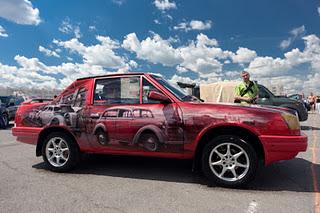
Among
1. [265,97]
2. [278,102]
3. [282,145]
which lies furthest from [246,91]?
[278,102]

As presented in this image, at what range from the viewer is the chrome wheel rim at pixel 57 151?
5.12m

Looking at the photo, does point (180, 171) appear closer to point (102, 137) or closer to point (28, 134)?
point (102, 137)

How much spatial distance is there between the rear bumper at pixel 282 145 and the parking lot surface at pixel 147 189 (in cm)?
52

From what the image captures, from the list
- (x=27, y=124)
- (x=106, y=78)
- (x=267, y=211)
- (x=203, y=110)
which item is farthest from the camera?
(x=27, y=124)

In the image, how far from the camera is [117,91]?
4.85 m

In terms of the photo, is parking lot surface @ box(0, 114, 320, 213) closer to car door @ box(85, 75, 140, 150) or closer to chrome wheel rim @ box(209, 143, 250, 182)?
chrome wheel rim @ box(209, 143, 250, 182)

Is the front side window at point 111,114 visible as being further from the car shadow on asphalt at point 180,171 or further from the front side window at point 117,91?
the car shadow on asphalt at point 180,171

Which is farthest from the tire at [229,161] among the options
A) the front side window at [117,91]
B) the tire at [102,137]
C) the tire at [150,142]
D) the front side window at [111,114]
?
the tire at [102,137]

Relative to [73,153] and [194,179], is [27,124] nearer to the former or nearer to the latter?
[73,153]

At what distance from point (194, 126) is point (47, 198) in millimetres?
2220

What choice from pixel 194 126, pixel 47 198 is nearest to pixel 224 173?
pixel 194 126

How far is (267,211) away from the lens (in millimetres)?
3383

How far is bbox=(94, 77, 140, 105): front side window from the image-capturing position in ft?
15.4

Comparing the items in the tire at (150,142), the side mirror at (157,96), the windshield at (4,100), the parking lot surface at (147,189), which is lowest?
the parking lot surface at (147,189)
